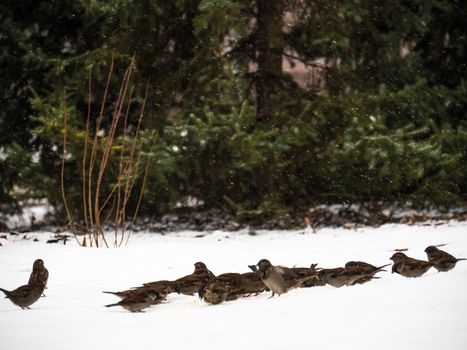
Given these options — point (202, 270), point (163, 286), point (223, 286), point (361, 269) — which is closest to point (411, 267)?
point (361, 269)

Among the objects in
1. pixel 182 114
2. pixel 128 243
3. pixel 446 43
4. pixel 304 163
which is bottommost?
pixel 128 243

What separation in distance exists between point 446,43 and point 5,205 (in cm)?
869

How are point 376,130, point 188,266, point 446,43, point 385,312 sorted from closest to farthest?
point 385,312
point 188,266
point 376,130
point 446,43

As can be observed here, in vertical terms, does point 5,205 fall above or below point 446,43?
below

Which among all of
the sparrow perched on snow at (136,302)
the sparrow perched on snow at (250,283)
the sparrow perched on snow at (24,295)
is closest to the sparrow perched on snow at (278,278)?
the sparrow perched on snow at (250,283)

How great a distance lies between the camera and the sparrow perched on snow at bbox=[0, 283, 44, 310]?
6.00m

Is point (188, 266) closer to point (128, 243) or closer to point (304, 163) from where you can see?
point (128, 243)

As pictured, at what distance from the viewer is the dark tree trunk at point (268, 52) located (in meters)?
11.4

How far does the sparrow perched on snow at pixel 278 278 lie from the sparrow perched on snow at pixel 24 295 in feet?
6.40

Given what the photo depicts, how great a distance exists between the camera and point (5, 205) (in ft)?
42.3

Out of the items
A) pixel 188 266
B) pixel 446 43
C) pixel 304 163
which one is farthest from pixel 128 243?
pixel 446 43

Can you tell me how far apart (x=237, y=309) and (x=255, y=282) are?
27.2 inches

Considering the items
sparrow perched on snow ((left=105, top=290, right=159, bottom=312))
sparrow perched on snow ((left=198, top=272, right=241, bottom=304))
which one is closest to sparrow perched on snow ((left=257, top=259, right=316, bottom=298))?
sparrow perched on snow ((left=198, top=272, right=241, bottom=304))

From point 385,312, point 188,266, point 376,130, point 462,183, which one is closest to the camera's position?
point 385,312
